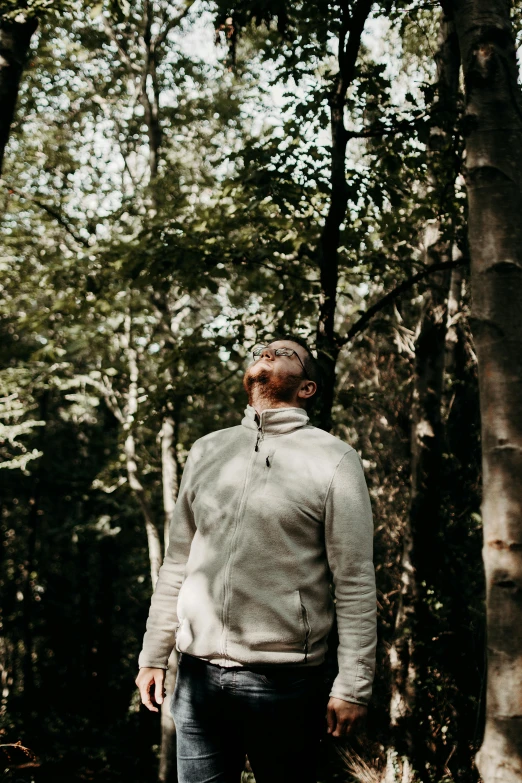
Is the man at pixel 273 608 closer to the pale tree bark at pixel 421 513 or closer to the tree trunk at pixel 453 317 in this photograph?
the pale tree bark at pixel 421 513

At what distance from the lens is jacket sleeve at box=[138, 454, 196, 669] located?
2.09 metres

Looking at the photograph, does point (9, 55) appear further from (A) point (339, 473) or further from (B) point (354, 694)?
(B) point (354, 694)

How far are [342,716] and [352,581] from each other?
1.16 feet

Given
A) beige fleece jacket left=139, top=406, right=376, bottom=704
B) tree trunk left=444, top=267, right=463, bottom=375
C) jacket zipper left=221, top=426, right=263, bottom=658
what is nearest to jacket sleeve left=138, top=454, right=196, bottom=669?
beige fleece jacket left=139, top=406, right=376, bottom=704

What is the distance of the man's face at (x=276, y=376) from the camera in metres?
2.10

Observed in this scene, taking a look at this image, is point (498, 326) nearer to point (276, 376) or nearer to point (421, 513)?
point (276, 376)

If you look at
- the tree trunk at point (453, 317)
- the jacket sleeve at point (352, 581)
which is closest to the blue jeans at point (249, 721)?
the jacket sleeve at point (352, 581)

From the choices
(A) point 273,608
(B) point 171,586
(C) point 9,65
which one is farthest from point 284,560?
(C) point 9,65

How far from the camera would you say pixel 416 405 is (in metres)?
7.26

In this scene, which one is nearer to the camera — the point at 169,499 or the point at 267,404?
the point at 267,404

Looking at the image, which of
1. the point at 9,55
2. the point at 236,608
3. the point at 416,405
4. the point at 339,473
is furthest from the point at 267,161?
the point at 416,405

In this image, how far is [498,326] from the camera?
79.3 inches

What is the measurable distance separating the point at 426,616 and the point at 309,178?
5227mm

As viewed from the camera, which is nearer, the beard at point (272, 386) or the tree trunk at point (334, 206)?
the beard at point (272, 386)
